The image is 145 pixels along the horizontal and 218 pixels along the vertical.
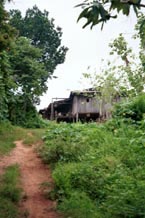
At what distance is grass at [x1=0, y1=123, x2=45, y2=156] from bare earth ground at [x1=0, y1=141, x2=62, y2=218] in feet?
0.68

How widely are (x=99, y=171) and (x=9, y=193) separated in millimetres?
1572

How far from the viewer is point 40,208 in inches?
227

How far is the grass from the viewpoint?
9.87 metres

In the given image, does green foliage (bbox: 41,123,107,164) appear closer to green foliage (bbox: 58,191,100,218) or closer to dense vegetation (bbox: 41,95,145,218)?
dense vegetation (bbox: 41,95,145,218)

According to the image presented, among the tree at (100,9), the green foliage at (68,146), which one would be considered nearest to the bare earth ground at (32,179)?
the green foliage at (68,146)

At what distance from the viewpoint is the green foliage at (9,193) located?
5340mm

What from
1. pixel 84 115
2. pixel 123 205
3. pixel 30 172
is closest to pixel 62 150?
pixel 30 172

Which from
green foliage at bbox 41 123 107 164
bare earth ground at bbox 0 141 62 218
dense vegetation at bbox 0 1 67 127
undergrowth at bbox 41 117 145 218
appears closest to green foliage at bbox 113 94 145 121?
undergrowth at bbox 41 117 145 218

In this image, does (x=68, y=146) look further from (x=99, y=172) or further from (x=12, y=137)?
(x=12, y=137)

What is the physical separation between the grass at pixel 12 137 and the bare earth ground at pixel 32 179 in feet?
0.68

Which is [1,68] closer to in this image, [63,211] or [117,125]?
[117,125]

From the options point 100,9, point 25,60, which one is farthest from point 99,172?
point 25,60

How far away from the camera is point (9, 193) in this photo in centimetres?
604

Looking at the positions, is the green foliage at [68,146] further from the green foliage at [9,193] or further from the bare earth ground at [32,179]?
the green foliage at [9,193]
